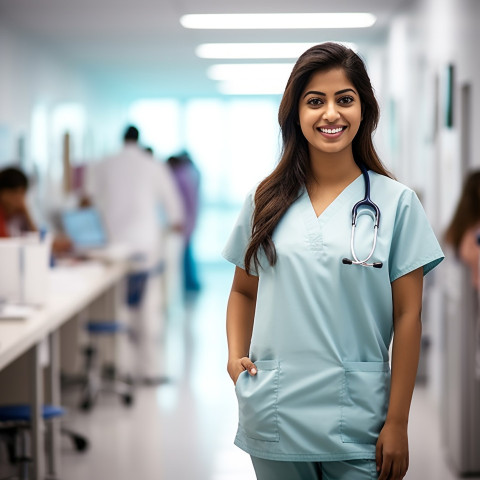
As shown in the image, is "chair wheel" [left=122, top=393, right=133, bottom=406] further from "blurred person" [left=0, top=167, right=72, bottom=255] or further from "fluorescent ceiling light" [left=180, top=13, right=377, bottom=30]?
"fluorescent ceiling light" [left=180, top=13, right=377, bottom=30]

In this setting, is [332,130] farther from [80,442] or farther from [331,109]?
[80,442]

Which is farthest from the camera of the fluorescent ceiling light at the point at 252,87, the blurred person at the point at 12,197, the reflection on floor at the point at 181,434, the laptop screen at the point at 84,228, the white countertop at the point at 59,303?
the fluorescent ceiling light at the point at 252,87

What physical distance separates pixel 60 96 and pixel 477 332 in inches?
232

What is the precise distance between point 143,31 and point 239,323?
5.54 meters

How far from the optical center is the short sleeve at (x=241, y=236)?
6.07 feet

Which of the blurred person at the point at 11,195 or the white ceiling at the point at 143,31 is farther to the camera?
the white ceiling at the point at 143,31

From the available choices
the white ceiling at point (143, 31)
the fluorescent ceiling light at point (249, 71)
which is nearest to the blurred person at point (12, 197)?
the white ceiling at point (143, 31)

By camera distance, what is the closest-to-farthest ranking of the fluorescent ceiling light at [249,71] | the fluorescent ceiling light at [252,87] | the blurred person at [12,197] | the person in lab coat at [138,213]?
the blurred person at [12,197], the person in lab coat at [138,213], the fluorescent ceiling light at [249,71], the fluorescent ceiling light at [252,87]

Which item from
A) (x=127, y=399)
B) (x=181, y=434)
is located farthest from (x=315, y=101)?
(x=127, y=399)

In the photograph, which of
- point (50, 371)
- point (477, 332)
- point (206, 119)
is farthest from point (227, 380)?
point (206, 119)

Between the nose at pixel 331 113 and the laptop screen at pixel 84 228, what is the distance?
4.01 m

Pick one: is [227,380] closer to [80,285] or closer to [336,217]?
[80,285]

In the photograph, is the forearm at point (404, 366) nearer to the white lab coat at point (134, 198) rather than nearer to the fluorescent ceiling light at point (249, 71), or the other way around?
the white lab coat at point (134, 198)

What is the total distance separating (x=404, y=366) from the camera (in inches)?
65.1
